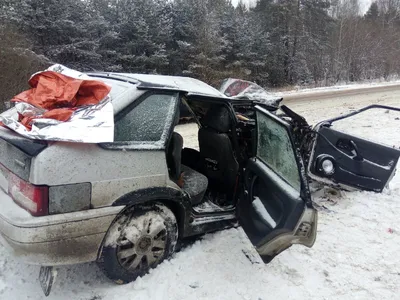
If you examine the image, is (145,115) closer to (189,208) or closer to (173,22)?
(189,208)

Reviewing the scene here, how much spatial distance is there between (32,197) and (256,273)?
2.02 m

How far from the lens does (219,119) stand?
401cm

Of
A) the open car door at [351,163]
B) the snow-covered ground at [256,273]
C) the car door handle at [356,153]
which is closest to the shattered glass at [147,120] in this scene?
the snow-covered ground at [256,273]

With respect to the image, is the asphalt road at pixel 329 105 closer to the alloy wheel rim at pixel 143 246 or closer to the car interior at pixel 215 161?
the car interior at pixel 215 161

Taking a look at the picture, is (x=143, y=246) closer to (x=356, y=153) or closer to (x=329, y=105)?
(x=356, y=153)

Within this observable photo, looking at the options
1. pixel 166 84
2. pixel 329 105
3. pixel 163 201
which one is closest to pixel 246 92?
pixel 166 84

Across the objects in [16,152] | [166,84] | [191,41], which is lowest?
[16,152]

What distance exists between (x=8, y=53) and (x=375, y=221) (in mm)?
9869

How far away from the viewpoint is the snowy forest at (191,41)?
1382 centimetres

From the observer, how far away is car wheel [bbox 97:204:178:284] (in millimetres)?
Result: 2734

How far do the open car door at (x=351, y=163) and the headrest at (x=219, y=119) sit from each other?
1.21m

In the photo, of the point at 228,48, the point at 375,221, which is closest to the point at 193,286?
the point at 375,221

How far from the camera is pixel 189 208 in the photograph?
3174 millimetres

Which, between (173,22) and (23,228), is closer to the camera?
(23,228)
